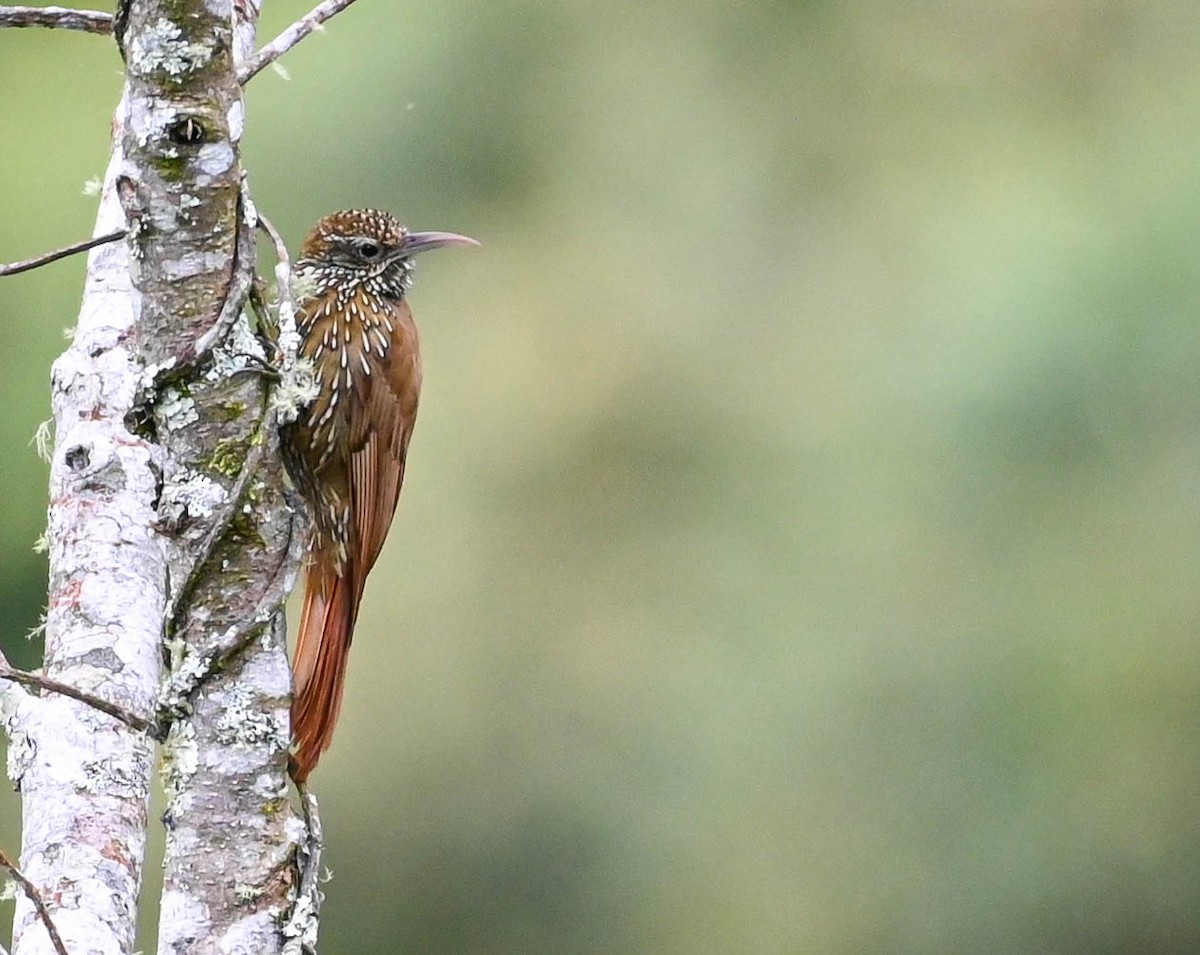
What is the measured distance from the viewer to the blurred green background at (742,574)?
9.01m

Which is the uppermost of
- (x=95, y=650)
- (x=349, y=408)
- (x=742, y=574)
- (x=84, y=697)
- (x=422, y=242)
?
(x=742, y=574)

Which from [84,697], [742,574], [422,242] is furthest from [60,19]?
[742,574]

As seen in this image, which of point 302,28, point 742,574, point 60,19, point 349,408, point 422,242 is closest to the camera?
point 60,19

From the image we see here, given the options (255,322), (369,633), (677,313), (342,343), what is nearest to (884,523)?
(677,313)

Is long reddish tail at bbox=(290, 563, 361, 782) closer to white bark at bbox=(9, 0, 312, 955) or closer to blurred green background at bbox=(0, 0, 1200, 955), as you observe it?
white bark at bbox=(9, 0, 312, 955)

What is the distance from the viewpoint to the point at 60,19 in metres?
2.33

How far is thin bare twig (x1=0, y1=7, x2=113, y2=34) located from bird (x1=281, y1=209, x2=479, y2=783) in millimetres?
555

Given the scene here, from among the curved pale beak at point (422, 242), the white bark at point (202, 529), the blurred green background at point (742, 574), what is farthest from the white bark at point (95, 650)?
the blurred green background at point (742, 574)

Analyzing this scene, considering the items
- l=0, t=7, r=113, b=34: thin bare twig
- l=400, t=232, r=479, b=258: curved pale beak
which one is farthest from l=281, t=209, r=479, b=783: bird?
l=0, t=7, r=113, b=34: thin bare twig

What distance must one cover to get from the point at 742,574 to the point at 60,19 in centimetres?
720

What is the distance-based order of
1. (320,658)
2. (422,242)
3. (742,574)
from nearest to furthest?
(320,658) → (422,242) → (742,574)

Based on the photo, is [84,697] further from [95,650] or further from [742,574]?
[742,574]

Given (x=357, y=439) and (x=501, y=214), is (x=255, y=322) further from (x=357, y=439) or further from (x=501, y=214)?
(x=501, y=214)

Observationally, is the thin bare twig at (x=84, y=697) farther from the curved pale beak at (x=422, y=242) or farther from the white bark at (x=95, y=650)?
the curved pale beak at (x=422, y=242)
